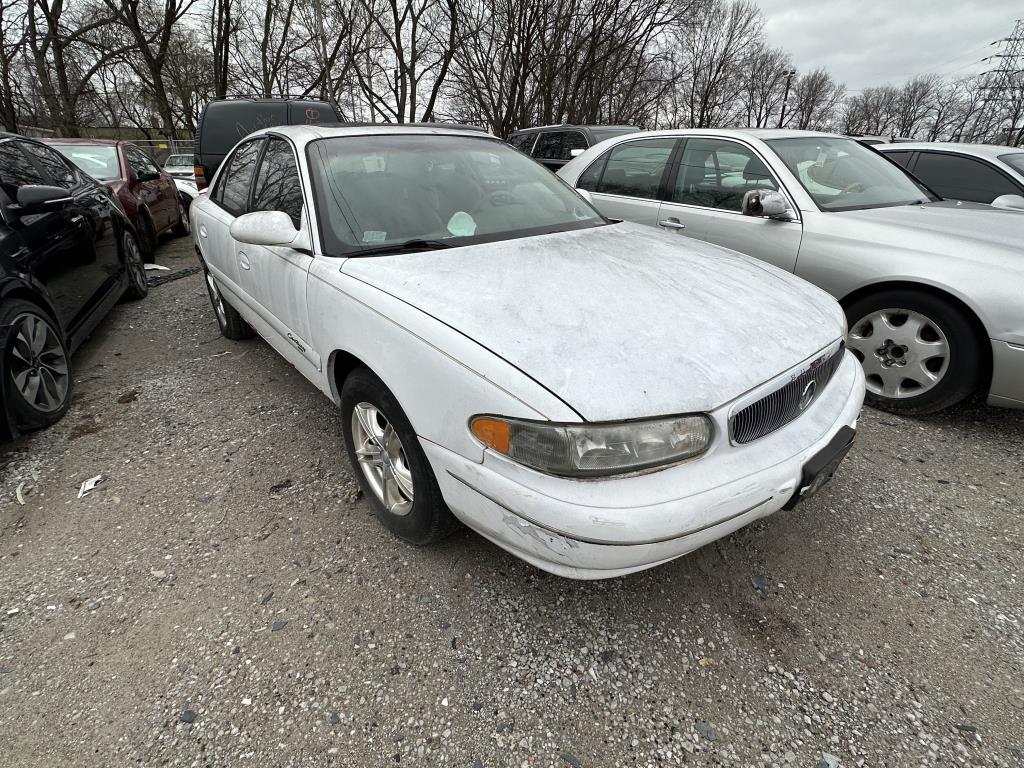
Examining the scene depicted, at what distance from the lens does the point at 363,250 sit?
2168 millimetres

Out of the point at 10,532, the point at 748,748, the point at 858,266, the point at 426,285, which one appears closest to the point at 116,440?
the point at 10,532

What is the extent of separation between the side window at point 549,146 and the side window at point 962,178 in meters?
5.42

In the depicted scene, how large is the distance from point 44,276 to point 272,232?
6.62 ft

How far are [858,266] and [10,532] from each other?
4.51m

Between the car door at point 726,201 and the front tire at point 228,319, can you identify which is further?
the front tire at point 228,319

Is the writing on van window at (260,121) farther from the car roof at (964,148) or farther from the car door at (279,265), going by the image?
the car roof at (964,148)

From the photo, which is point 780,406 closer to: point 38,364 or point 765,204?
point 765,204

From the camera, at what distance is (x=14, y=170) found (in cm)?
355

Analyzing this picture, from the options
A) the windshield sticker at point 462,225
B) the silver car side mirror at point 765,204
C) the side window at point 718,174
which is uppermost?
the side window at point 718,174

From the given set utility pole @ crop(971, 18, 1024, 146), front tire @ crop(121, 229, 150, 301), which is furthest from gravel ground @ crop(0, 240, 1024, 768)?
utility pole @ crop(971, 18, 1024, 146)

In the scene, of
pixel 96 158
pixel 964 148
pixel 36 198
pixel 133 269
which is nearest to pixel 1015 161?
pixel 964 148

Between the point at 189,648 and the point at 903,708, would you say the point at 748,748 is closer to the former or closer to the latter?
the point at 903,708

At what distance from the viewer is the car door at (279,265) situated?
2.41 m

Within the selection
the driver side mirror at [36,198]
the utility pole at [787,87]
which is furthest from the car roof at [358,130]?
the utility pole at [787,87]
